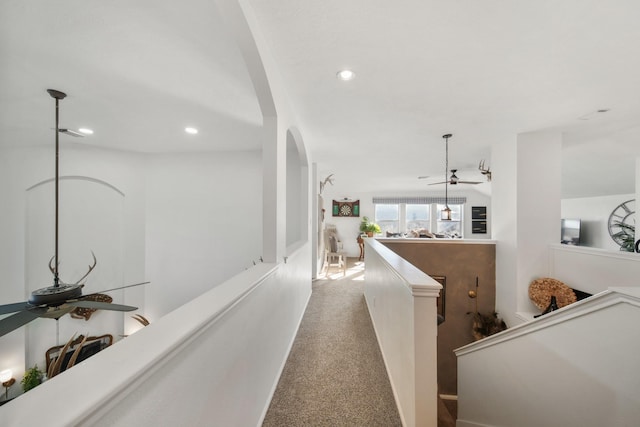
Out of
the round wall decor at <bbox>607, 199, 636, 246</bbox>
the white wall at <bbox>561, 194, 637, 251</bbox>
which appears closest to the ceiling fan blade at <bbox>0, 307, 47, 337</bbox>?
the round wall decor at <bbox>607, 199, 636, 246</bbox>

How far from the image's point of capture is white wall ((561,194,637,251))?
5.09 metres

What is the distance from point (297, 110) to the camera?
252 cm

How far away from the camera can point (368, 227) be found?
7832mm

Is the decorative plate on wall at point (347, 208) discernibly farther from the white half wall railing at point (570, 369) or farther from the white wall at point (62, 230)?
the white half wall railing at point (570, 369)

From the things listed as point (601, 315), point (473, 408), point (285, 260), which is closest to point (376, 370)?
point (473, 408)

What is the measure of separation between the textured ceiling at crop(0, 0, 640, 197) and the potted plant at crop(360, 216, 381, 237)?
4.67 m

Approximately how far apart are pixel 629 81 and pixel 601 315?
2.14m

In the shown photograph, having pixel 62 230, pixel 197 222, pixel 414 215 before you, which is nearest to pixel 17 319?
pixel 197 222

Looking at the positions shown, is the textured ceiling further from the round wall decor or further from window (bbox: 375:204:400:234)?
window (bbox: 375:204:400:234)

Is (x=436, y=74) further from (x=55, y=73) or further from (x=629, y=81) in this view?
(x=55, y=73)

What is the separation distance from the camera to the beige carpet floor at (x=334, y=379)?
5.30 feet

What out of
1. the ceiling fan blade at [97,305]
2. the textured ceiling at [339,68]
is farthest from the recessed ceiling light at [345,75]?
the ceiling fan blade at [97,305]

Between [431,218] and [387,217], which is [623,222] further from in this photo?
[387,217]

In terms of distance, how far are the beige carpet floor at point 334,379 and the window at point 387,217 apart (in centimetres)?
546
